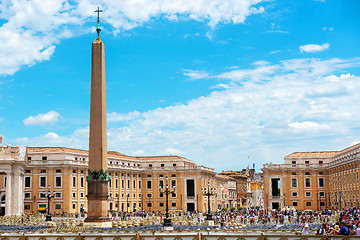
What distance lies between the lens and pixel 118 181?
304 ft

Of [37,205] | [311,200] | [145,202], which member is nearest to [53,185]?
[37,205]

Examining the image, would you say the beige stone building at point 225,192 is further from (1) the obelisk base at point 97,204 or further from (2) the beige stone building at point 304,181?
(1) the obelisk base at point 97,204

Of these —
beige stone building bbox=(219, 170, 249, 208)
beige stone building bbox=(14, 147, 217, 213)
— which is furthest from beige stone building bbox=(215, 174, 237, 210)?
→ beige stone building bbox=(14, 147, 217, 213)

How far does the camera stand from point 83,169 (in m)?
85.2

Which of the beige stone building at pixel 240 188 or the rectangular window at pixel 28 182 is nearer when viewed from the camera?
the rectangular window at pixel 28 182

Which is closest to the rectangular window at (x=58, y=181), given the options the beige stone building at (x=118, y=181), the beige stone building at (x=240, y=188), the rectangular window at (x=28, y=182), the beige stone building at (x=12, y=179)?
the beige stone building at (x=118, y=181)

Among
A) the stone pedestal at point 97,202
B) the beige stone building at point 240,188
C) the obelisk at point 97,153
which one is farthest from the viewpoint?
the beige stone building at point 240,188

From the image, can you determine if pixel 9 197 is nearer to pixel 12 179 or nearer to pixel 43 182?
pixel 12 179

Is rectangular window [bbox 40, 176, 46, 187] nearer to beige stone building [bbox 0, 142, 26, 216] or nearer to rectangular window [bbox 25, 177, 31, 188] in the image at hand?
rectangular window [bbox 25, 177, 31, 188]

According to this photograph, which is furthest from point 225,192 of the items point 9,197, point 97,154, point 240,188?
point 97,154

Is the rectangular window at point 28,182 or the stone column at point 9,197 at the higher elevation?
the rectangular window at point 28,182

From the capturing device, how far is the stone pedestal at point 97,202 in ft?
119

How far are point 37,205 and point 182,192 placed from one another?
3013 cm

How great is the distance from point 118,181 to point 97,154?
57.4 m
